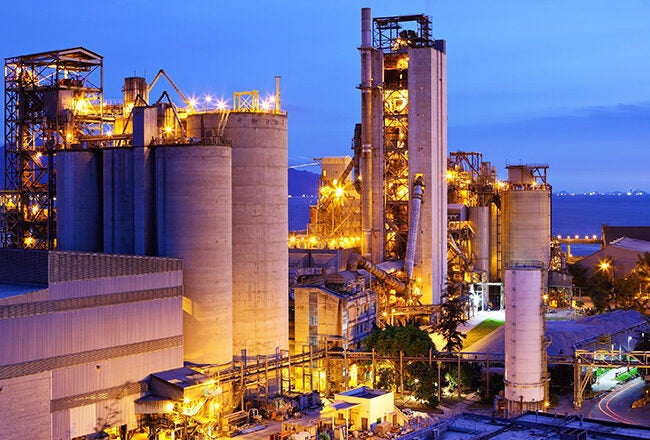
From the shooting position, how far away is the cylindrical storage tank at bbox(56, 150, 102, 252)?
6775 centimetres

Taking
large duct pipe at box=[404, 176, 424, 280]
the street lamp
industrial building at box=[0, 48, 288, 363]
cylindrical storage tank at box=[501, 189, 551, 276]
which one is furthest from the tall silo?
industrial building at box=[0, 48, 288, 363]

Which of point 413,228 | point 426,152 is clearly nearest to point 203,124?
point 413,228

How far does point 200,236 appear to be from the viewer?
5994cm

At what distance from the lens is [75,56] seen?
8006 cm

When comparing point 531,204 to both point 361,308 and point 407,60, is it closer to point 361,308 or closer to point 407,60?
point 407,60

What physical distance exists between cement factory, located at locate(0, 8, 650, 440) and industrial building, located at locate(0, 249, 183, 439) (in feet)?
0.33

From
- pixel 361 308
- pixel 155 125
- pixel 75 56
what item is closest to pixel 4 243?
pixel 75 56

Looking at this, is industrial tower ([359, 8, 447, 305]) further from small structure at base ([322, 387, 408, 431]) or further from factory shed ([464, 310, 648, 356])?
small structure at base ([322, 387, 408, 431])

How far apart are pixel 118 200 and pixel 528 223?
184 feet

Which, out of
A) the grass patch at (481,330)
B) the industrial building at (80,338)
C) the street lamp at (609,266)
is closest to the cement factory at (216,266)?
the industrial building at (80,338)

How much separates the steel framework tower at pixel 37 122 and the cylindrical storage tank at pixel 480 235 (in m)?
44.3

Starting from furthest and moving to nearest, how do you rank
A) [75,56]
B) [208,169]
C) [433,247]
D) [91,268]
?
[433,247]
[75,56]
[208,169]
[91,268]

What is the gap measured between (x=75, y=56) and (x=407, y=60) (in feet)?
107

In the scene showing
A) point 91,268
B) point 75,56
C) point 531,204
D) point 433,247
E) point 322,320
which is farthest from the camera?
point 531,204
